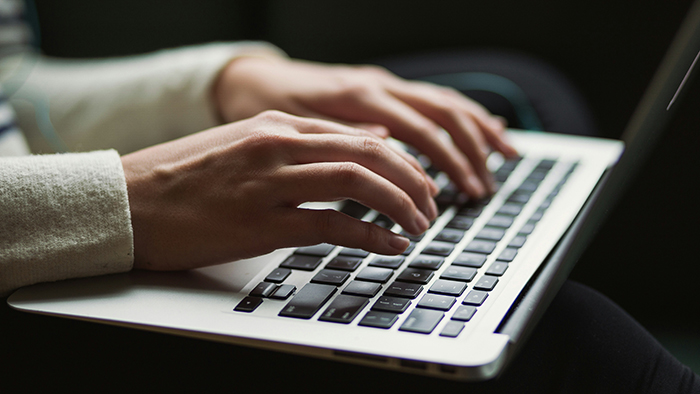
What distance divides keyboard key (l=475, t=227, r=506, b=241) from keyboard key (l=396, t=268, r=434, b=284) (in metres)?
0.10

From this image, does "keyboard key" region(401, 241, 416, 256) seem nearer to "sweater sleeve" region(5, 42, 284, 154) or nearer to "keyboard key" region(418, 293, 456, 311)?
"keyboard key" region(418, 293, 456, 311)

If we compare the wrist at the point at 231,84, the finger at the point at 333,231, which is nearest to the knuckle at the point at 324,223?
the finger at the point at 333,231

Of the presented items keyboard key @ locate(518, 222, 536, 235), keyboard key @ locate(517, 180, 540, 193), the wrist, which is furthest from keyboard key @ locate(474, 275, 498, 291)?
the wrist

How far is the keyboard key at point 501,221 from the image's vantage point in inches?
20.8

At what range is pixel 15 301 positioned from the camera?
41 cm

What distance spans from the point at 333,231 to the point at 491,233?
0.55 ft

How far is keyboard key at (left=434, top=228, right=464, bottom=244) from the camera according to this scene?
501 millimetres

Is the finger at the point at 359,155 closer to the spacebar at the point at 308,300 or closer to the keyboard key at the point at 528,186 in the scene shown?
the spacebar at the point at 308,300

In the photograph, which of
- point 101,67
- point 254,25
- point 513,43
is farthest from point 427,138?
point 254,25

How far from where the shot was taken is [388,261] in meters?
0.45

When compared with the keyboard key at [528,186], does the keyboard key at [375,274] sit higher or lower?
lower

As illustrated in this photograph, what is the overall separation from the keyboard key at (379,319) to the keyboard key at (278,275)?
88 millimetres

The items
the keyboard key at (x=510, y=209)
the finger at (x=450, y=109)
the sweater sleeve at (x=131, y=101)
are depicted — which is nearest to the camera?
the keyboard key at (x=510, y=209)

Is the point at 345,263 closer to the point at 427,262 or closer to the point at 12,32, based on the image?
the point at 427,262
